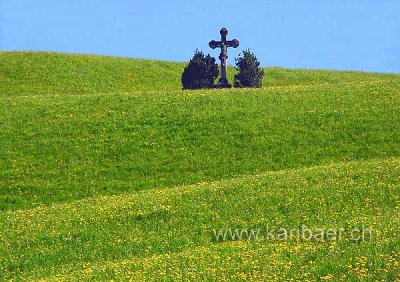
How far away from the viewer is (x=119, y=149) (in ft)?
140

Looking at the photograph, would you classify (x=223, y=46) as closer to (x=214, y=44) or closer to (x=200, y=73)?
(x=214, y=44)

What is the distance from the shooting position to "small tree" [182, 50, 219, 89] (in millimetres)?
62938

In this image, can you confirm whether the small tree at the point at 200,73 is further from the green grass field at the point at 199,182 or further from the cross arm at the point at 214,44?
the green grass field at the point at 199,182

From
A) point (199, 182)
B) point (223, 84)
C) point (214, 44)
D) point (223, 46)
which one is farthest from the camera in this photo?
point (214, 44)

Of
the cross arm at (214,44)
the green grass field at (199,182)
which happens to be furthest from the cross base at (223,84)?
the green grass field at (199,182)

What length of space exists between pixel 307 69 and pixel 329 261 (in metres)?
70.3

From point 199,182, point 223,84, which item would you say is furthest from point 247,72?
point 199,182

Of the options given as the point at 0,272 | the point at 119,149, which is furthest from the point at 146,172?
the point at 0,272

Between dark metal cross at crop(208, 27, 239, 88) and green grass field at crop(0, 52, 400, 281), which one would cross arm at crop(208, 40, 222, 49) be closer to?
dark metal cross at crop(208, 27, 239, 88)

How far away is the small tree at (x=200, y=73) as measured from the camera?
62.9 m

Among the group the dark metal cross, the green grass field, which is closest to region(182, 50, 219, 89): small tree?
the dark metal cross

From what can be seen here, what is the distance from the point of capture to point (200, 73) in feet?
207

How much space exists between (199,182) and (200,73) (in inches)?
1043

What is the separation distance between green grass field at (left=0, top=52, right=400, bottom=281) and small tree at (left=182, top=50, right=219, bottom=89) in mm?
8300
